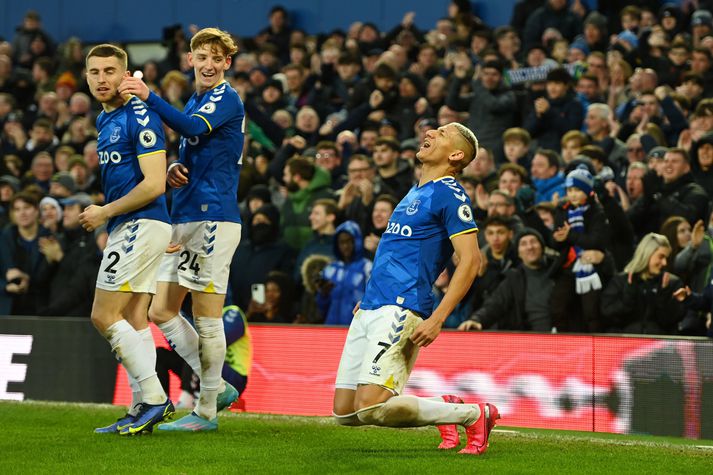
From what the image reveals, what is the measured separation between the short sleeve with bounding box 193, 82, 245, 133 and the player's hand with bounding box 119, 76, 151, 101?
42cm

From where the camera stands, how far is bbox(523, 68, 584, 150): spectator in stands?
1377cm

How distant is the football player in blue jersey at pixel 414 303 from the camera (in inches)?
260

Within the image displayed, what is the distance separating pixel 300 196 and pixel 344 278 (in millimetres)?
1930

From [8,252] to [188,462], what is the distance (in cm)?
800

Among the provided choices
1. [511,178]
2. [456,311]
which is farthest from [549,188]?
[456,311]

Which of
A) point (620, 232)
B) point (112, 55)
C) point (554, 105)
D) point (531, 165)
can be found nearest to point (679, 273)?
point (620, 232)

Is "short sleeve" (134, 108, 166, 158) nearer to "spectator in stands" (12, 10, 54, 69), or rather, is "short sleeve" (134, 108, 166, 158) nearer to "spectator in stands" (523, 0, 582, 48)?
"spectator in stands" (523, 0, 582, 48)

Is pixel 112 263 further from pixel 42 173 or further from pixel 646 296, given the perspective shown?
pixel 42 173

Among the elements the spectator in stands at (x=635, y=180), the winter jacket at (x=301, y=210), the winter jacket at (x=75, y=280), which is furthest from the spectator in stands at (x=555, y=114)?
the winter jacket at (x=75, y=280)

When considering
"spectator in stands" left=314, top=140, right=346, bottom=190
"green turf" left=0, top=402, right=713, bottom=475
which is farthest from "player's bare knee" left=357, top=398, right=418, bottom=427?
"spectator in stands" left=314, top=140, right=346, bottom=190

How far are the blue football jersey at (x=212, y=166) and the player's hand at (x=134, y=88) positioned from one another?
52cm

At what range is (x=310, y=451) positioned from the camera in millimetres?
7059

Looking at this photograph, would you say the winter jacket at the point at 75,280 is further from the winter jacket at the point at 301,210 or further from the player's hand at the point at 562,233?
the player's hand at the point at 562,233

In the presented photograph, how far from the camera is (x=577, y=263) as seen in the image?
10695mm
